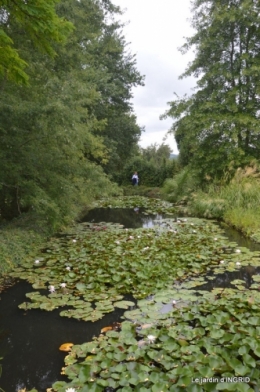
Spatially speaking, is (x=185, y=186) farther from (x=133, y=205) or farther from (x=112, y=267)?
(x=112, y=267)

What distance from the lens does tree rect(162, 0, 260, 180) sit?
1073 cm

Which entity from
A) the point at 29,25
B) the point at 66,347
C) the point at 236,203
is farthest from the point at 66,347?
the point at 236,203

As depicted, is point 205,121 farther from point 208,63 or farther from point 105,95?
point 105,95

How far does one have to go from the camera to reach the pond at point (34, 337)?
105 inches

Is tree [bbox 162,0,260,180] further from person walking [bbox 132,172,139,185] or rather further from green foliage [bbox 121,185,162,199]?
person walking [bbox 132,172,139,185]

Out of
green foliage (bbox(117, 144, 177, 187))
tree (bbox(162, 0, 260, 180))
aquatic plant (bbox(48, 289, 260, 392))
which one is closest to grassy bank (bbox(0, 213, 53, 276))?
aquatic plant (bbox(48, 289, 260, 392))

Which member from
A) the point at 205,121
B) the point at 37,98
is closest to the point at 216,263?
the point at 37,98

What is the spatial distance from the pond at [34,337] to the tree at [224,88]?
7431 millimetres

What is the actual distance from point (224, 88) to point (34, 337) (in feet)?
36.5

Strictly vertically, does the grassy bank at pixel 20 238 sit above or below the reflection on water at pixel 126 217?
above

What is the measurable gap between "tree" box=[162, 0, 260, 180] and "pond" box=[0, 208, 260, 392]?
24.4 ft

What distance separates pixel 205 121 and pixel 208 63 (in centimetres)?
280

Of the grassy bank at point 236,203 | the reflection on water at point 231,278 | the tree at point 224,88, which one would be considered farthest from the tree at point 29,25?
the tree at point 224,88

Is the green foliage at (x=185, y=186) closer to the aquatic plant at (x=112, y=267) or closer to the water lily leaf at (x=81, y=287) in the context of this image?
the aquatic plant at (x=112, y=267)
